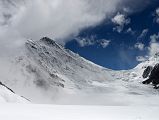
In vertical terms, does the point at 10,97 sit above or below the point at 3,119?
above

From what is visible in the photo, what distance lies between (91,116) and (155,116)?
10.2ft

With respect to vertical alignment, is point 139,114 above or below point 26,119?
above

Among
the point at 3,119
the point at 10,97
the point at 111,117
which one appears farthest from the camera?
the point at 10,97

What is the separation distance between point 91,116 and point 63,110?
193 cm

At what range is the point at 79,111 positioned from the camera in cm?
1697

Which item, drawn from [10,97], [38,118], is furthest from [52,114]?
[10,97]

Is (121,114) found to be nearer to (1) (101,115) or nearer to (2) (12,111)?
(1) (101,115)

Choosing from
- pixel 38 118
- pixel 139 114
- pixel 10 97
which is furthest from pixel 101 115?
pixel 10 97

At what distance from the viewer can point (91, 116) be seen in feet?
51.4

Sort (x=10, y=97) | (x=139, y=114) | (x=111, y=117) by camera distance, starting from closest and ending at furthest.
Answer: (x=111, y=117), (x=139, y=114), (x=10, y=97)

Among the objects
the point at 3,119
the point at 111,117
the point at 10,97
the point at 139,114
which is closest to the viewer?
the point at 3,119

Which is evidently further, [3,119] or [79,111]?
[79,111]

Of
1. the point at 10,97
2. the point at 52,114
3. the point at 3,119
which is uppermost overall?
the point at 10,97

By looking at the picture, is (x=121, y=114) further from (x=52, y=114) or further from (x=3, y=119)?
(x=3, y=119)
